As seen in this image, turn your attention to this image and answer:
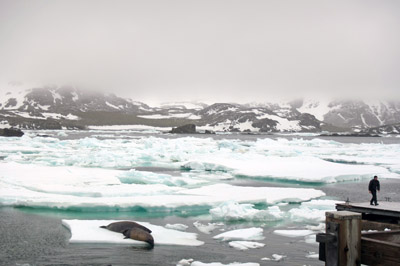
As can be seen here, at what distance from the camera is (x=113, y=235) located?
13.2 meters

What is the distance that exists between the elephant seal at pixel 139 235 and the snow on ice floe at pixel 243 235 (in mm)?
2084

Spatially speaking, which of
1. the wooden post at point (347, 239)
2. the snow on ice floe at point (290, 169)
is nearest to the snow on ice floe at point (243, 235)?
the wooden post at point (347, 239)

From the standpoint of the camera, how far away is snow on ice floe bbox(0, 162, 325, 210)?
17141 mm

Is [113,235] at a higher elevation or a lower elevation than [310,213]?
lower

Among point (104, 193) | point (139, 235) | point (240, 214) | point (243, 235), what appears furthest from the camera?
point (104, 193)

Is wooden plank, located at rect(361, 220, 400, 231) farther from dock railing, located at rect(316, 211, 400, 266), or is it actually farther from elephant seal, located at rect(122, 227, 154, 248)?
elephant seal, located at rect(122, 227, 154, 248)

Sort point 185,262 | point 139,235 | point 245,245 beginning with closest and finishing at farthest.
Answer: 1. point 185,262
2. point 245,245
3. point 139,235

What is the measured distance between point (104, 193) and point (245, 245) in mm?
8169

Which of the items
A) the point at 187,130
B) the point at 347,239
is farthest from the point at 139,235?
the point at 187,130

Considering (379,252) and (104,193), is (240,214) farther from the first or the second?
(379,252)

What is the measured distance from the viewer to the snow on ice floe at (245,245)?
12.5m

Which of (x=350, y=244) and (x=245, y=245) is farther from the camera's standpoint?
(x=245, y=245)

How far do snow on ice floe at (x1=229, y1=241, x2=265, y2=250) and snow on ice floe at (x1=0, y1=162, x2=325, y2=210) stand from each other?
4.93m

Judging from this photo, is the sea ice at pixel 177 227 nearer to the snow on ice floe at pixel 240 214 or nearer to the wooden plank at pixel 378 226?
the snow on ice floe at pixel 240 214
